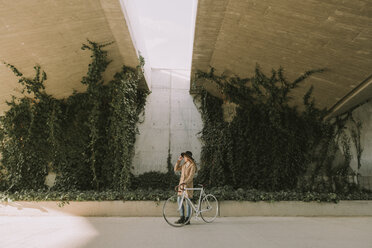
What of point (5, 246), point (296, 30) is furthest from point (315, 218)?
point (5, 246)

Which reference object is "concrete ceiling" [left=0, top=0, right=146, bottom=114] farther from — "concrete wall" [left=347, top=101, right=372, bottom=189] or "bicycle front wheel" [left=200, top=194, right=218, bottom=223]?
"concrete wall" [left=347, top=101, right=372, bottom=189]

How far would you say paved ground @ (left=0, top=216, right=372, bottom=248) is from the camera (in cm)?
353

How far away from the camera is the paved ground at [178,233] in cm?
353

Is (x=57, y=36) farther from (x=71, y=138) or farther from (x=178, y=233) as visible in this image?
(x=178, y=233)

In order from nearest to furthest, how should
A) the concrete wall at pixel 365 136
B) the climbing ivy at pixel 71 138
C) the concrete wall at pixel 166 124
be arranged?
the climbing ivy at pixel 71 138 < the concrete wall at pixel 365 136 < the concrete wall at pixel 166 124

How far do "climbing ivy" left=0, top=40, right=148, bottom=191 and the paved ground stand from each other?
8.12 feet

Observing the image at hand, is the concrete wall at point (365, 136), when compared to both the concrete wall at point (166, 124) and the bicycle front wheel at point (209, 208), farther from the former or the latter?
the bicycle front wheel at point (209, 208)

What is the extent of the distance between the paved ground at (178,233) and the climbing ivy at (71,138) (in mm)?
2473

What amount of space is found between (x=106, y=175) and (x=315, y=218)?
5.99m

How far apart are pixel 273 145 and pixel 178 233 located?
17.5ft

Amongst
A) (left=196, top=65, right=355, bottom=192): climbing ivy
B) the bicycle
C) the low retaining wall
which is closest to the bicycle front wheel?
the bicycle

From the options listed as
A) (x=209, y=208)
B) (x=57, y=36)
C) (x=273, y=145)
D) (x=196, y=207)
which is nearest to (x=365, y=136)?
(x=273, y=145)

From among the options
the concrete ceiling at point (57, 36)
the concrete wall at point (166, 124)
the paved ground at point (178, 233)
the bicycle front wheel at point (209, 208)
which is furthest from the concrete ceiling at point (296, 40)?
the bicycle front wheel at point (209, 208)

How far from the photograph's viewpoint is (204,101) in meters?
9.59
